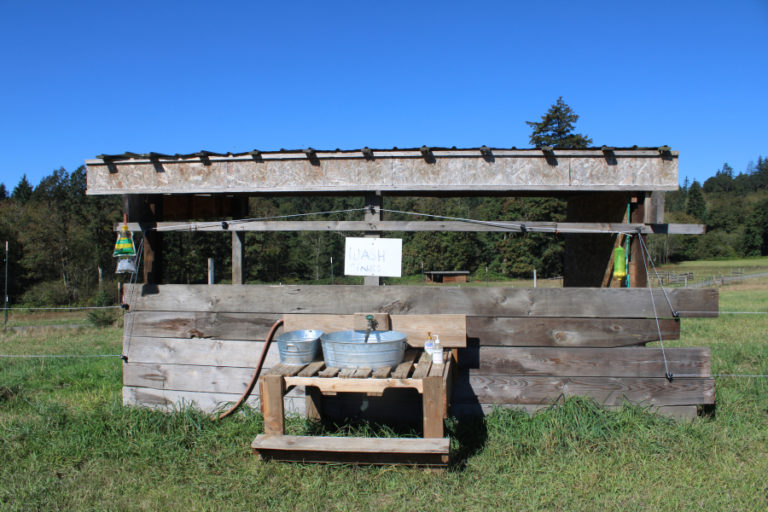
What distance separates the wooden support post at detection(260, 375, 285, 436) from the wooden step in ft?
0.23

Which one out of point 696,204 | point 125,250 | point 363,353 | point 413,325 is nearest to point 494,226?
point 413,325

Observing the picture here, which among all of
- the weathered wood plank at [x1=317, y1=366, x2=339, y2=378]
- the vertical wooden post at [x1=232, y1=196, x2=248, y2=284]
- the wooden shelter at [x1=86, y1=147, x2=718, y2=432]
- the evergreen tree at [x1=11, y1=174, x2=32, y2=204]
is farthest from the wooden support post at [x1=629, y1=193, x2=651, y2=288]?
the evergreen tree at [x1=11, y1=174, x2=32, y2=204]

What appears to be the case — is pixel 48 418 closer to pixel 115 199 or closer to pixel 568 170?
pixel 568 170

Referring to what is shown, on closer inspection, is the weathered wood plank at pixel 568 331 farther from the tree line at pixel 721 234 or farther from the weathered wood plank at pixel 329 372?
the tree line at pixel 721 234

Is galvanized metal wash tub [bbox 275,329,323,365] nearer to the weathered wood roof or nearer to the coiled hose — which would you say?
the coiled hose

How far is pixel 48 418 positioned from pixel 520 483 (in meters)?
4.16

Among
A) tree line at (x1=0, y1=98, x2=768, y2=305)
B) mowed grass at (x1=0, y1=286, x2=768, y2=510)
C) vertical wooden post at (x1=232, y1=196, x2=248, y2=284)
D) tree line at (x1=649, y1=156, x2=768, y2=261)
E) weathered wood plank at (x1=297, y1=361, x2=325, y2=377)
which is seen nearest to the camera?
mowed grass at (x1=0, y1=286, x2=768, y2=510)

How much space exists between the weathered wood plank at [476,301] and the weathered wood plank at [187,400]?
2.82 ft

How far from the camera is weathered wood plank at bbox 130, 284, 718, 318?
4660 millimetres

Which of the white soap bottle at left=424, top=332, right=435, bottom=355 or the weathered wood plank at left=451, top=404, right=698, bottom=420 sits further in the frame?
the weathered wood plank at left=451, top=404, right=698, bottom=420

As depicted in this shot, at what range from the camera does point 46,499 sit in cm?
348

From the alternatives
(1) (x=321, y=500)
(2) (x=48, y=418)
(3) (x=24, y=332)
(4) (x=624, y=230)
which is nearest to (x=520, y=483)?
(1) (x=321, y=500)

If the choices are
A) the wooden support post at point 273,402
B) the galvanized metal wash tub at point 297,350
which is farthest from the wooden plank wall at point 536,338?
the wooden support post at point 273,402

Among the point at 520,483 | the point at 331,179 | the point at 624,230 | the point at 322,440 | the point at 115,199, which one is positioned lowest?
the point at 520,483
